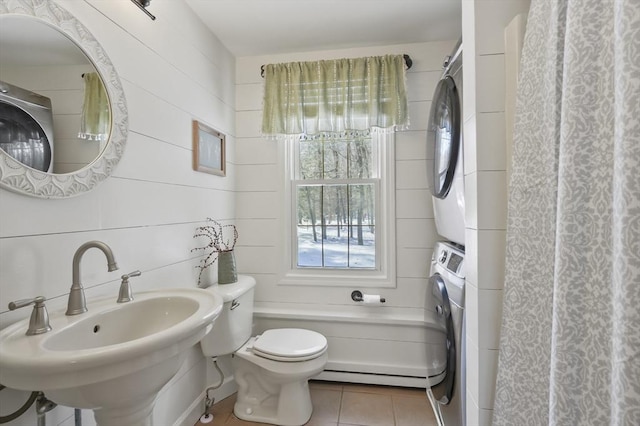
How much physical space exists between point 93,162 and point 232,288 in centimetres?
94

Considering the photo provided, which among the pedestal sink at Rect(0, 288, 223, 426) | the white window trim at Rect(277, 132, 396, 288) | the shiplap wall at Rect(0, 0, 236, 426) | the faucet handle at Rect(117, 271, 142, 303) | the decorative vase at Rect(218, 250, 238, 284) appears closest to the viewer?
the pedestal sink at Rect(0, 288, 223, 426)

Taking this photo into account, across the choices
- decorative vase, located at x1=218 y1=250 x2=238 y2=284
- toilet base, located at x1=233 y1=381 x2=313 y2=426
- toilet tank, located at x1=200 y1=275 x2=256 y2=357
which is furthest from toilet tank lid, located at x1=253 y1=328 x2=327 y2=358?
decorative vase, located at x1=218 y1=250 x2=238 y2=284

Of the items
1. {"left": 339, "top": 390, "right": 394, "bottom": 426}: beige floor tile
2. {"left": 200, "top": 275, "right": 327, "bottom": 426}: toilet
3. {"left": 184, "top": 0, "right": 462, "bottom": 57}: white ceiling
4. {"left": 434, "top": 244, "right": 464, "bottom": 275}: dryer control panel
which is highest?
{"left": 184, "top": 0, "right": 462, "bottom": 57}: white ceiling

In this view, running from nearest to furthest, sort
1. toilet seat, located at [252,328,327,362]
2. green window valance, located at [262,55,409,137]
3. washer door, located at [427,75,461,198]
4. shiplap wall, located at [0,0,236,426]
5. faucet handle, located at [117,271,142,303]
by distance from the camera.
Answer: shiplap wall, located at [0,0,236,426] → faucet handle, located at [117,271,142,303] → washer door, located at [427,75,461,198] → toilet seat, located at [252,328,327,362] → green window valance, located at [262,55,409,137]

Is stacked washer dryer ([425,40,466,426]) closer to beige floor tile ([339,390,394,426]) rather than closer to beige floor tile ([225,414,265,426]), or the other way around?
beige floor tile ([339,390,394,426])

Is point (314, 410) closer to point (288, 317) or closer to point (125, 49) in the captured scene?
point (288, 317)

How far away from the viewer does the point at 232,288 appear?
1.65m

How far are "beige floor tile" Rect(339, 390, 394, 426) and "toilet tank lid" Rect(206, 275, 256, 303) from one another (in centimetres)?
93

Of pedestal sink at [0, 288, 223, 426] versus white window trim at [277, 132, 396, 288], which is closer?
pedestal sink at [0, 288, 223, 426]

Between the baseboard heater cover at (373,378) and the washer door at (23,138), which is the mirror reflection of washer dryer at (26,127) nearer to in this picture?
the washer door at (23,138)

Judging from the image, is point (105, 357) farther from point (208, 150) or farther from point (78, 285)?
point (208, 150)

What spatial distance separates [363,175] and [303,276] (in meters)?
0.88

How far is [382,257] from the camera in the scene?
6.74ft

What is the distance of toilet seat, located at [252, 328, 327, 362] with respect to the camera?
60.1 inches
